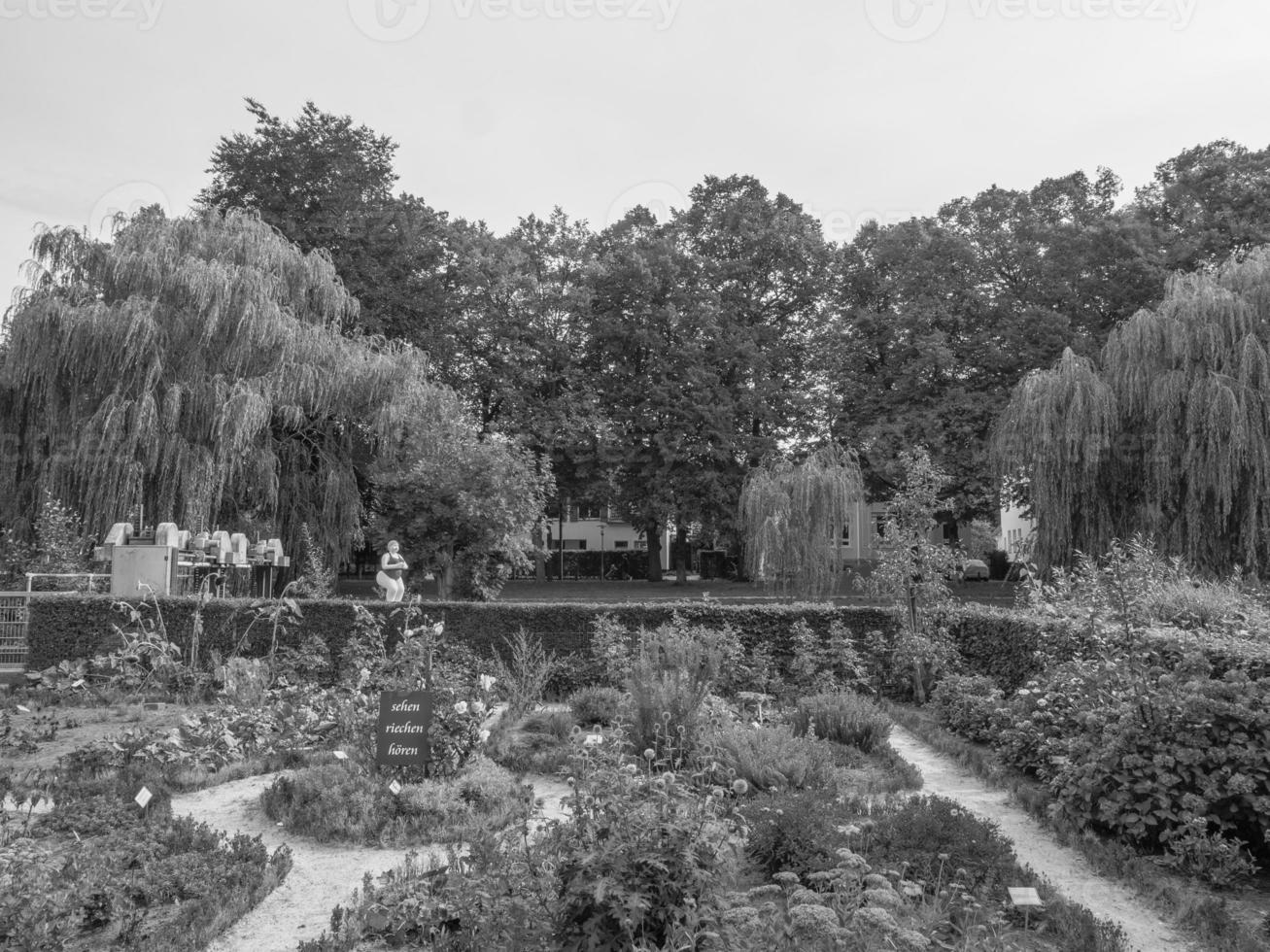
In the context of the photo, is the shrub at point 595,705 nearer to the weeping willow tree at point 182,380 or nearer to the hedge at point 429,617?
the hedge at point 429,617

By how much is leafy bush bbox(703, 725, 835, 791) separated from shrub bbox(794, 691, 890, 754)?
0.94 meters

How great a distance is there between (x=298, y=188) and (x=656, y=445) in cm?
1300

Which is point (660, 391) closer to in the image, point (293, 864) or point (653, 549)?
point (653, 549)

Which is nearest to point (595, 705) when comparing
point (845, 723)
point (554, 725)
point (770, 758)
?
point (554, 725)

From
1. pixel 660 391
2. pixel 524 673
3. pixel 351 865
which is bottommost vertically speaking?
pixel 351 865

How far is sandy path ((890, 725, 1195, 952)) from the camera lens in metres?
4.41

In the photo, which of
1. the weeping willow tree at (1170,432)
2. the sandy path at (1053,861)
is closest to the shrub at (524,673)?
the sandy path at (1053,861)

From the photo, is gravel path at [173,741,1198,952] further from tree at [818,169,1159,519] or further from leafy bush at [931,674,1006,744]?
tree at [818,169,1159,519]

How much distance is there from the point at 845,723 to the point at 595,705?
8.16ft

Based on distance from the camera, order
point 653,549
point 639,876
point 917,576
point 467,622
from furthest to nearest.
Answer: point 653,549, point 917,576, point 467,622, point 639,876

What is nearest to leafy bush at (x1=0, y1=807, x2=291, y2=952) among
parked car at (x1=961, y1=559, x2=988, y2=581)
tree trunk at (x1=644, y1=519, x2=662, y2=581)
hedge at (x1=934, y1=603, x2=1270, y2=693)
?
hedge at (x1=934, y1=603, x2=1270, y2=693)

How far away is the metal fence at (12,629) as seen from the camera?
43.6 ft

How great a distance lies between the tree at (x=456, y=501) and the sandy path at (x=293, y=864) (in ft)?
41.8

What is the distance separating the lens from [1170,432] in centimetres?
1741
